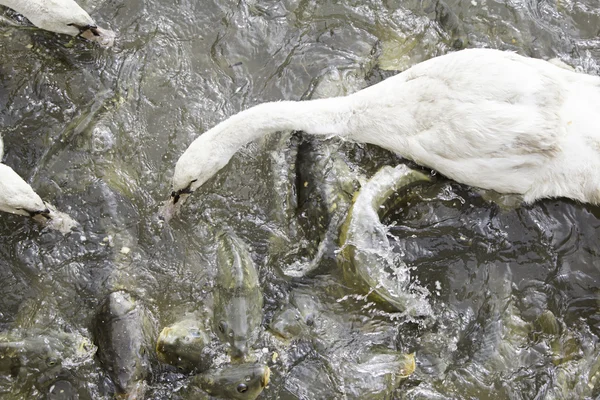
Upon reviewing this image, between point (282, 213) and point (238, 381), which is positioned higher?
point (282, 213)

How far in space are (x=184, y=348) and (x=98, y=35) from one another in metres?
3.76

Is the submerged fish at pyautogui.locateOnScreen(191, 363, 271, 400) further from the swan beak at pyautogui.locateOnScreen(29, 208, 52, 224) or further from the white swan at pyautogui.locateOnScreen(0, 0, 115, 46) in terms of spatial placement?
the white swan at pyautogui.locateOnScreen(0, 0, 115, 46)

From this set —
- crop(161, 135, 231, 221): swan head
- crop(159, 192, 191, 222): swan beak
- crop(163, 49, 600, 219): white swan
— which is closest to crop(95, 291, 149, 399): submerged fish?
crop(159, 192, 191, 222): swan beak

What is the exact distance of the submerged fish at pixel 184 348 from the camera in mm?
5121

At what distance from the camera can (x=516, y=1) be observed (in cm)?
696

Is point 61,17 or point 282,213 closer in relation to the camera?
point 282,213

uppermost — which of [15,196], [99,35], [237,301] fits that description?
[99,35]

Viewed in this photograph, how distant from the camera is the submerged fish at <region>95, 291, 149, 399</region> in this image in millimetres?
5086

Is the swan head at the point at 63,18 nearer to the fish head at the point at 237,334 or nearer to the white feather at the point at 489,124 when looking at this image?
the white feather at the point at 489,124

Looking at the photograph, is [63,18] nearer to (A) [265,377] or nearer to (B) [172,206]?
(B) [172,206]

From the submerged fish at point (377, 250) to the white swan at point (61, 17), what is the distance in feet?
11.7

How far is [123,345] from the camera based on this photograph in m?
5.09

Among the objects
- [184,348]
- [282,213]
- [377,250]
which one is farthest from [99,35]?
[377,250]

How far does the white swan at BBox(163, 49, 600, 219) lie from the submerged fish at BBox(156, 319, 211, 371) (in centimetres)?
137
